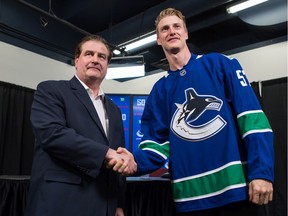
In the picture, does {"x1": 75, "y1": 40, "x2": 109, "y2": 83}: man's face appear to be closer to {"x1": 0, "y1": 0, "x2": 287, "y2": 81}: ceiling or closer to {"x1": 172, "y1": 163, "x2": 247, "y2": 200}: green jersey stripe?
{"x1": 172, "y1": 163, "x2": 247, "y2": 200}: green jersey stripe

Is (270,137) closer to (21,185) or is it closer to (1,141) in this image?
(21,185)

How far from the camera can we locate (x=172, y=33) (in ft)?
4.88

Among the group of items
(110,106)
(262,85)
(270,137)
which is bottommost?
(270,137)

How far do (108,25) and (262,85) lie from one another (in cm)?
344

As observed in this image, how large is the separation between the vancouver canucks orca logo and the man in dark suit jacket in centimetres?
29

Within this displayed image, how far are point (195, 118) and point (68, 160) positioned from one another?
0.59 meters

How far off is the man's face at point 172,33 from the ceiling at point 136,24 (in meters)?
2.81

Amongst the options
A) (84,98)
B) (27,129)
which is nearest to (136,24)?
(27,129)

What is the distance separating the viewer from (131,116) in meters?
4.21

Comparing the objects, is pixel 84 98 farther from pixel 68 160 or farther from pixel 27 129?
pixel 27 129

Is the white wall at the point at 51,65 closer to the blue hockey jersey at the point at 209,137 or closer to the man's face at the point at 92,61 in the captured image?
the man's face at the point at 92,61

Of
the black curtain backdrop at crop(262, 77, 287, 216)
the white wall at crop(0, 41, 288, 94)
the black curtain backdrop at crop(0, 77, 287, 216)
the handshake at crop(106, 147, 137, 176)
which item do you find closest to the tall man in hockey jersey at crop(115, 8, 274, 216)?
the handshake at crop(106, 147, 137, 176)

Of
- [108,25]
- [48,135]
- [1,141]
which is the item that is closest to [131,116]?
[1,141]

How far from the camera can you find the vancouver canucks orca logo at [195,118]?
124 cm
